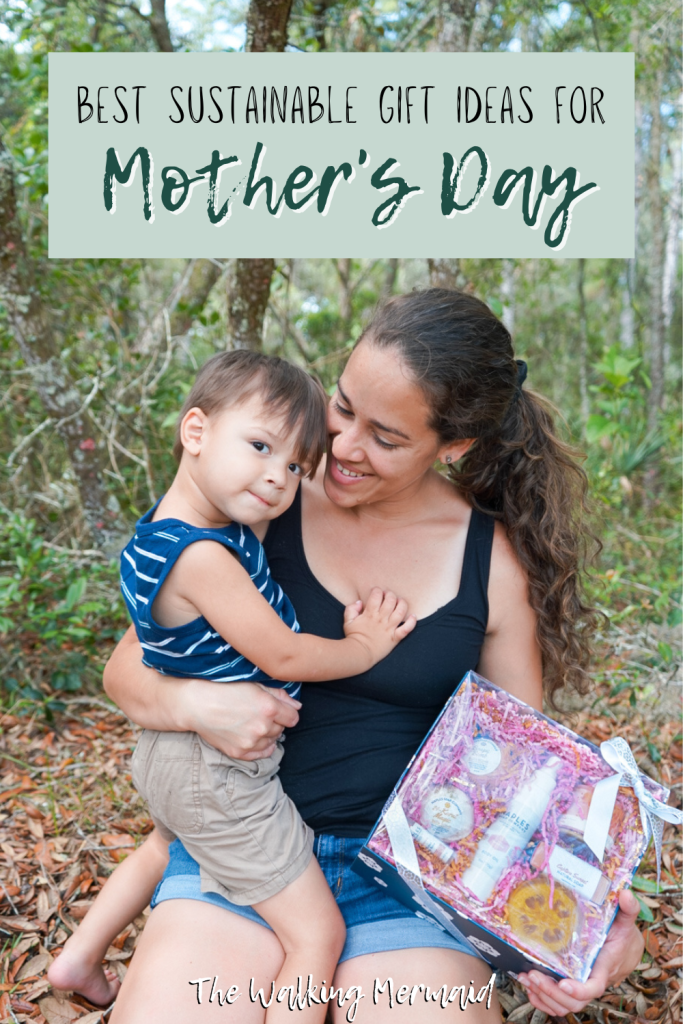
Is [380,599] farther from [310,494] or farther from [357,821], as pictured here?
[357,821]

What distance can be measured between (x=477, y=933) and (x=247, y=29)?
2907mm

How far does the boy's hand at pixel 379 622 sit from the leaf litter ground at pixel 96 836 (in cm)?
68

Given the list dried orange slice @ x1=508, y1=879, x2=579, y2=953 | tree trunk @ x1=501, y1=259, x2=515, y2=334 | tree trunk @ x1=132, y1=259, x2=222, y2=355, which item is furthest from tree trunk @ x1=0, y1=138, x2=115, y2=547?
tree trunk @ x1=501, y1=259, x2=515, y2=334

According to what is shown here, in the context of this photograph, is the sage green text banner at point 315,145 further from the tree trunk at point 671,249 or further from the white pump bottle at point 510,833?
the tree trunk at point 671,249

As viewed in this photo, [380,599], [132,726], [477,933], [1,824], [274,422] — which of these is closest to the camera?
[477,933]

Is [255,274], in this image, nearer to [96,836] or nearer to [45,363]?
[45,363]

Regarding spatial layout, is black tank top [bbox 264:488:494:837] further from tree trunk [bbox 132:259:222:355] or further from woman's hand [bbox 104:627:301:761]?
tree trunk [bbox 132:259:222:355]

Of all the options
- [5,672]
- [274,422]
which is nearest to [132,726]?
[5,672]

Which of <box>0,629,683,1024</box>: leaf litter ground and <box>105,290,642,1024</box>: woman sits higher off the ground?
<box>105,290,642,1024</box>: woman

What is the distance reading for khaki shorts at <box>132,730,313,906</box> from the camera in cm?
167

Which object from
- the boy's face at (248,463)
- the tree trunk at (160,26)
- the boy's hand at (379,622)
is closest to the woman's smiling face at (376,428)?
the boy's face at (248,463)

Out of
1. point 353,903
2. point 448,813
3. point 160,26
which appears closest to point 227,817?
point 353,903

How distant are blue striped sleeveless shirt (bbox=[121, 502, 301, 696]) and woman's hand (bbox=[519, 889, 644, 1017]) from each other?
774mm

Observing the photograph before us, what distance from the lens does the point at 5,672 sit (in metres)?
3.21
